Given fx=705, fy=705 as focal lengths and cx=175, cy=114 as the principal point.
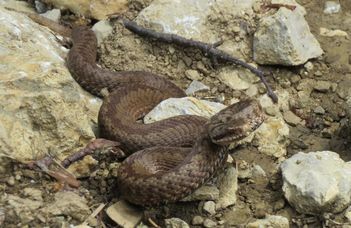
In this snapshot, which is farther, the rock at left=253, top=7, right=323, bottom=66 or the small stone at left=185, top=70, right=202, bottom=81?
the small stone at left=185, top=70, right=202, bottom=81

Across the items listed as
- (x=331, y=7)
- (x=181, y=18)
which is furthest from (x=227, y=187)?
(x=331, y=7)

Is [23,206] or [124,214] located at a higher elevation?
[23,206]

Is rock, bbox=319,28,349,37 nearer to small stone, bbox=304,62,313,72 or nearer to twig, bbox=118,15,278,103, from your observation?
small stone, bbox=304,62,313,72

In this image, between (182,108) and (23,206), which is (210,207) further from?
(23,206)

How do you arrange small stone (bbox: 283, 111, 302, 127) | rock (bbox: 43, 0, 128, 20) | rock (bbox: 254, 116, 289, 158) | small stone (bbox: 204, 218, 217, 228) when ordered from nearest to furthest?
1. small stone (bbox: 204, 218, 217, 228)
2. rock (bbox: 254, 116, 289, 158)
3. small stone (bbox: 283, 111, 302, 127)
4. rock (bbox: 43, 0, 128, 20)

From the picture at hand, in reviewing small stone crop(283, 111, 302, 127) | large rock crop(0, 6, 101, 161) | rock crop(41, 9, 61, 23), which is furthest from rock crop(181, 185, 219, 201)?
rock crop(41, 9, 61, 23)

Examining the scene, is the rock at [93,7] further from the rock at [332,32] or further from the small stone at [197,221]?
the small stone at [197,221]

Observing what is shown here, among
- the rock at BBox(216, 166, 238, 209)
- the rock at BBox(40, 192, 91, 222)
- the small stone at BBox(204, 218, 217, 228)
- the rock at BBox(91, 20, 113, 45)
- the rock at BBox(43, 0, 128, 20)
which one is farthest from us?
the rock at BBox(43, 0, 128, 20)

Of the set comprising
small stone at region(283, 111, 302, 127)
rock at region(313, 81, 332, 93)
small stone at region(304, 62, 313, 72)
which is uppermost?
small stone at region(304, 62, 313, 72)

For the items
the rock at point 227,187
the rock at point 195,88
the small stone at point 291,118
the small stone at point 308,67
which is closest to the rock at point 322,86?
the small stone at point 308,67
